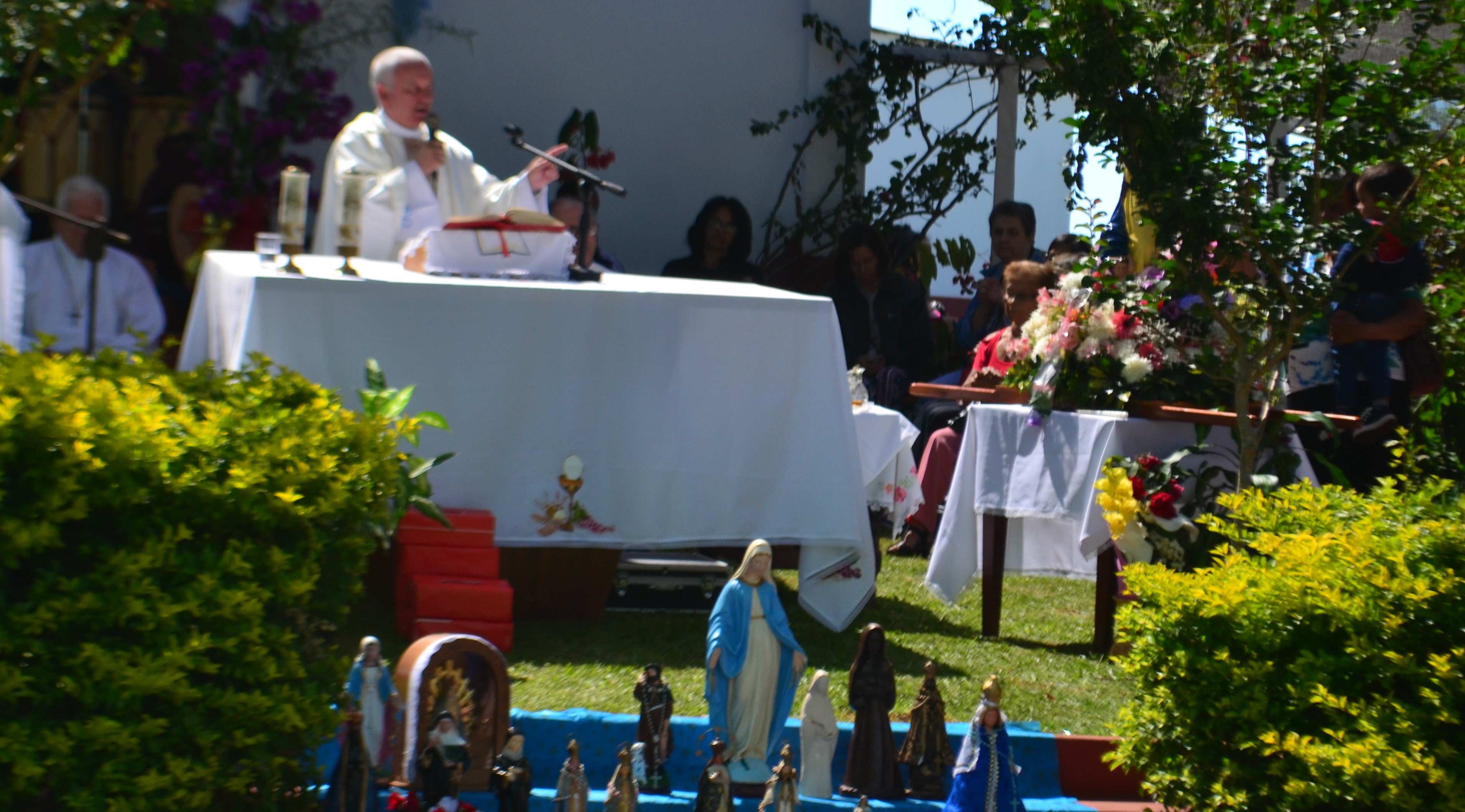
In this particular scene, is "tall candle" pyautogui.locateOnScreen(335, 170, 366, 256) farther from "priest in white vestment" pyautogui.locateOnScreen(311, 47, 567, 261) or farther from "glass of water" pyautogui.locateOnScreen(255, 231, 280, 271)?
"priest in white vestment" pyautogui.locateOnScreen(311, 47, 567, 261)

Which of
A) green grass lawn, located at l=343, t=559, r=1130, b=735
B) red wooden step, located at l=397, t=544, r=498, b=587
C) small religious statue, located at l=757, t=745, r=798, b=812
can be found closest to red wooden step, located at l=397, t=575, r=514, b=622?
red wooden step, located at l=397, t=544, r=498, b=587

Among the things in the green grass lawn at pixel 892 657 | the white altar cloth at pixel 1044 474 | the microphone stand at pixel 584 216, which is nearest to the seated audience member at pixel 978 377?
the white altar cloth at pixel 1044 474

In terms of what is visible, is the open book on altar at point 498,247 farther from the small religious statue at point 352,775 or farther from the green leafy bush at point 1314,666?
the green leafy bush at point 1314,666

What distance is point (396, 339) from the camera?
14.8ft

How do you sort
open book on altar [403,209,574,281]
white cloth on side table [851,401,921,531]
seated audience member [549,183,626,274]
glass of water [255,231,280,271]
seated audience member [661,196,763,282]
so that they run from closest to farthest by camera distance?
glass of water [255,231,280,271] < open book on altar [403,209,574,281] < white cloth on side table [851,401,921,531] < seated audience member [549,183,626,274] < seated audience member [661,196,763,282]

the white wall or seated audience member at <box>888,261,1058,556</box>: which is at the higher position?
the white wall

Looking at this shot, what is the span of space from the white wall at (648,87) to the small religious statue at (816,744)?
6591mm

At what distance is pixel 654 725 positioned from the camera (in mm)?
3318

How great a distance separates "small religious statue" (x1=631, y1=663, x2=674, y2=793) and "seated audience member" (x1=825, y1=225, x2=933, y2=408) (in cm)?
491

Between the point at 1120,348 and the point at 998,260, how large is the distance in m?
3.58

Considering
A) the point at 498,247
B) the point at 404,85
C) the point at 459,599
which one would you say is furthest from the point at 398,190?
the point at 459,599

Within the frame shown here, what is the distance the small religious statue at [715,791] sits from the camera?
296 centimetres

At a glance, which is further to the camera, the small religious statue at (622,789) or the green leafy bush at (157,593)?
the small religious statue at (622,789)

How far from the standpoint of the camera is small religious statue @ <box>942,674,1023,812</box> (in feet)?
10.3
